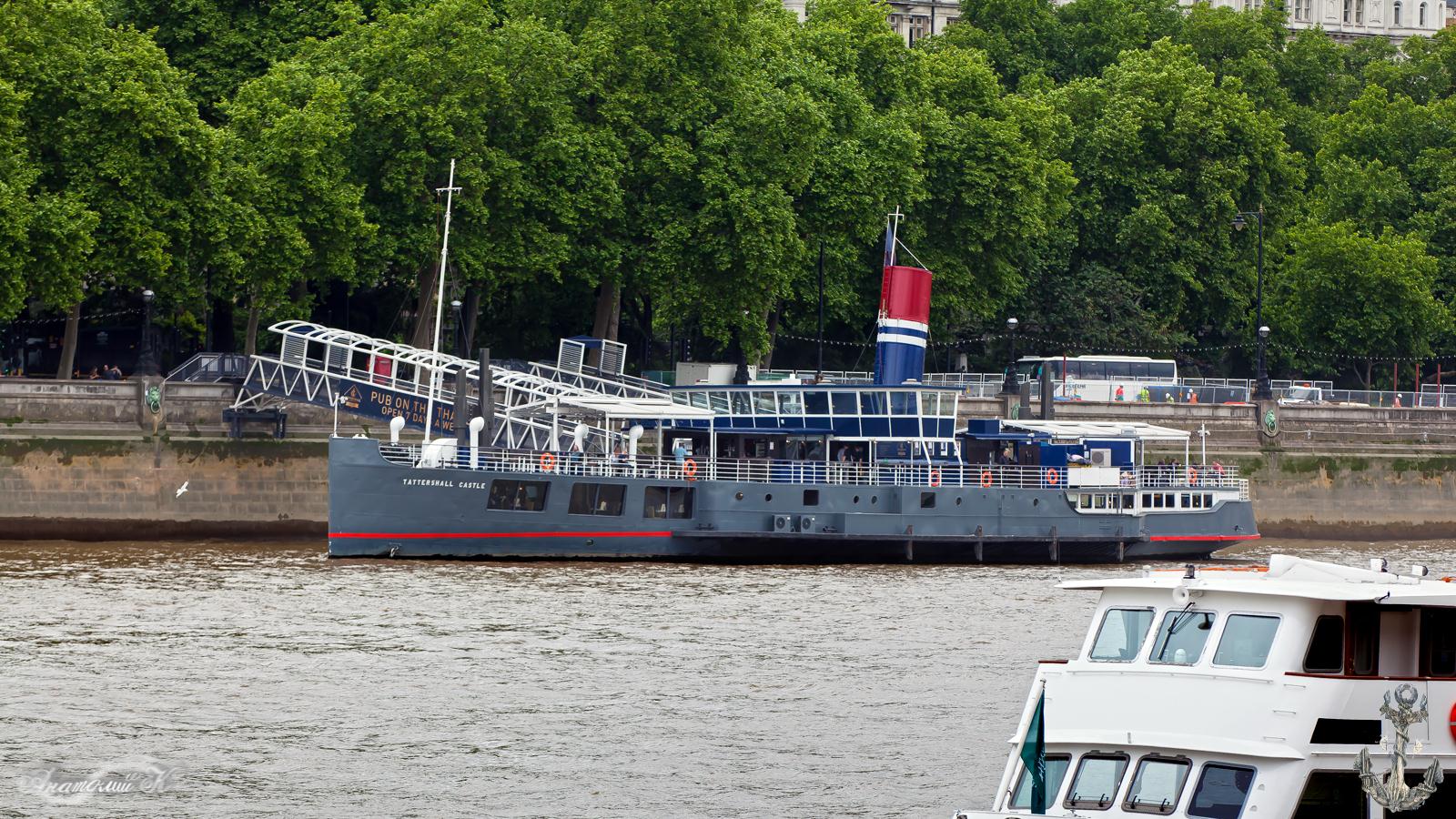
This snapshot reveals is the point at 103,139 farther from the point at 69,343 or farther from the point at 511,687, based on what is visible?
the point at 511,687

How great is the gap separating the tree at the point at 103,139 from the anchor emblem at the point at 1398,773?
157ft

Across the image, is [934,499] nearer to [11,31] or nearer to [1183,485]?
[1183,485]

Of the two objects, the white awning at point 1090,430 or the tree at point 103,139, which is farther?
the tree at point 103,139

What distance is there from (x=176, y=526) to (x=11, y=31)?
13968 mm

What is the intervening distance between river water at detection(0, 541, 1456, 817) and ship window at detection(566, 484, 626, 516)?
403cm

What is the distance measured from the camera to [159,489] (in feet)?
204

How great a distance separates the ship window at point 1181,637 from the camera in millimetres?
20719

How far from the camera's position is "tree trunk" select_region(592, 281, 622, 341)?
243ft

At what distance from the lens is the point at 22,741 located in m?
29.0

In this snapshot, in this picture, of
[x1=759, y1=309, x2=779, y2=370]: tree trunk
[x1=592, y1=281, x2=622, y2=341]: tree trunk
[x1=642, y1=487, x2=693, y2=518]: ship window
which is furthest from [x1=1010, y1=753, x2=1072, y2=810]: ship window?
[x1=759, y1=309, x2=779, y2=370]: tree trunk

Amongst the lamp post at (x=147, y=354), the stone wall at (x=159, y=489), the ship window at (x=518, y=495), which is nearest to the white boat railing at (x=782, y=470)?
the ship window at (x=518, y=495)

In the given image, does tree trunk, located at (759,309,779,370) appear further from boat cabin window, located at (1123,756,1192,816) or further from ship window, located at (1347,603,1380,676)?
boat cabin window, located at (1123,756,1192,816)

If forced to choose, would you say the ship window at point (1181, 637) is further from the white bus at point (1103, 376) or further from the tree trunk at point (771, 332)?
the tree trunk at point (771, 332)

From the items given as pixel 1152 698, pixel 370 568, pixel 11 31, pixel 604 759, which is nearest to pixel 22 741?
pixel 604 759
